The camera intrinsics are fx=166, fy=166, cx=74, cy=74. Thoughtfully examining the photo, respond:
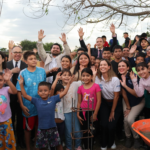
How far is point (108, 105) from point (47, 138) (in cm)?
132

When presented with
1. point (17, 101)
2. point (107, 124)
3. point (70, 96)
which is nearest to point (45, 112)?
point (70, 96)

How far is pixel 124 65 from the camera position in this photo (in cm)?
329

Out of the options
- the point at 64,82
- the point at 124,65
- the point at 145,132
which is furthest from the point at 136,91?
the point at 64,82

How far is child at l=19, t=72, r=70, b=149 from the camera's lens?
99.5 inches

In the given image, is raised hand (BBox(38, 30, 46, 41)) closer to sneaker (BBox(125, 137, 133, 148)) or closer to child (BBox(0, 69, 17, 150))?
child (BBox(0, 69, 17, 150))

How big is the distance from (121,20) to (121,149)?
3687mm

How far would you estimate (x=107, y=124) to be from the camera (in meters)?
3.10

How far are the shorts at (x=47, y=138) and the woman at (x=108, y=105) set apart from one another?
39.5 inches

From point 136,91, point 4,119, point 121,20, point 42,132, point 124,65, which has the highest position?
point 121,20

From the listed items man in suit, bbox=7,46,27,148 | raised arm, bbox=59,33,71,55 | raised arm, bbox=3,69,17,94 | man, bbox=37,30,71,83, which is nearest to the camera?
raised arm, bbox=3,69,17,94

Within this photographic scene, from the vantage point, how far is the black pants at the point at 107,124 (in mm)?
3090

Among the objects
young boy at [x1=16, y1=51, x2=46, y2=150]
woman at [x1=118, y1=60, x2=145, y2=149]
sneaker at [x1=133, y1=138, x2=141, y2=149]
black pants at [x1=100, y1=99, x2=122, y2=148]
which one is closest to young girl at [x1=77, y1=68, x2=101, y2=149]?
black pants at [x1=100, y1=99, x2=122, y2=148]

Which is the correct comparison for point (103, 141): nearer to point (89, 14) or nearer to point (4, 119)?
point (4, 119)

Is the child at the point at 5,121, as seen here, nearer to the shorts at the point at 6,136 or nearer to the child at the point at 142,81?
the shorts at the point at 6,136
